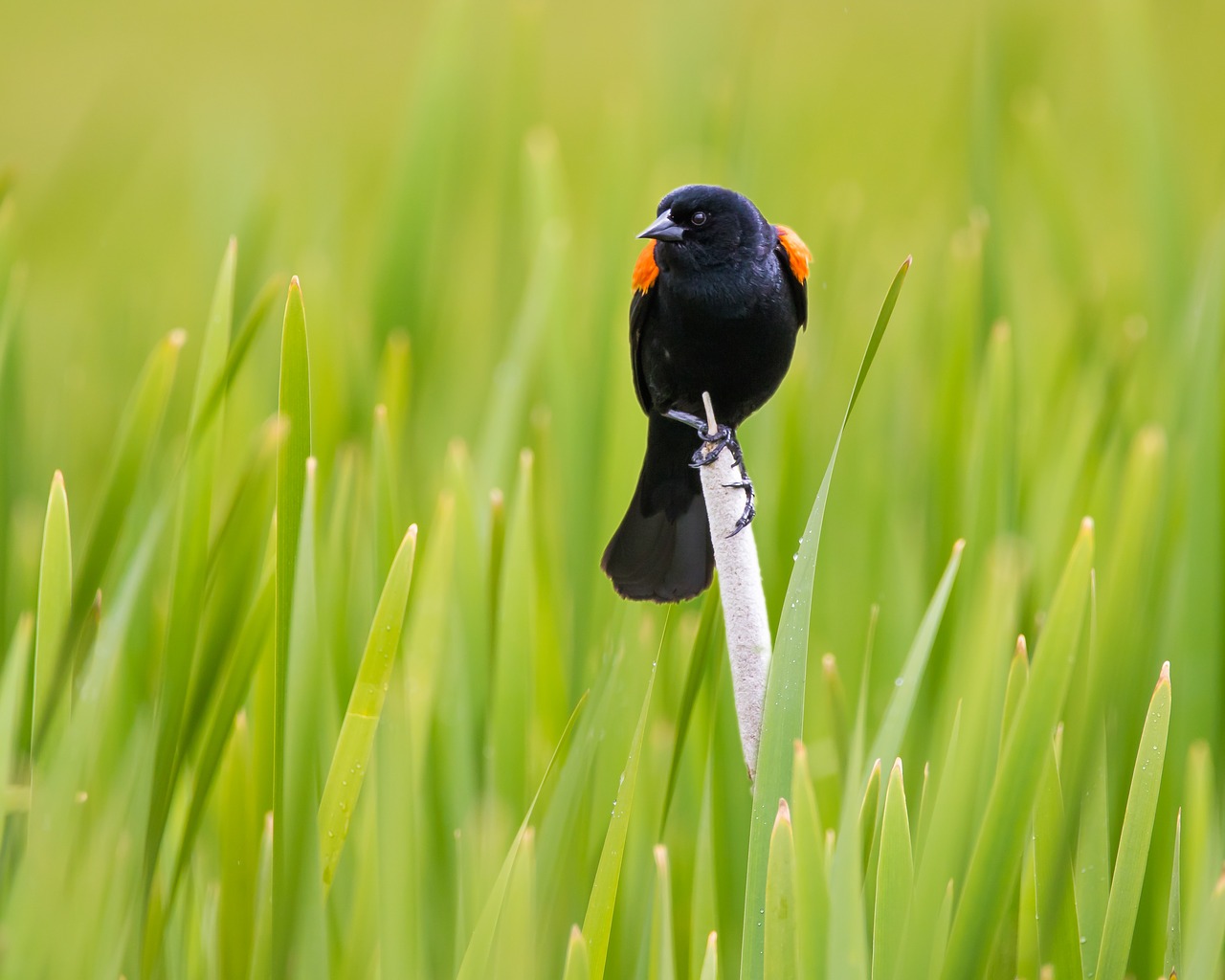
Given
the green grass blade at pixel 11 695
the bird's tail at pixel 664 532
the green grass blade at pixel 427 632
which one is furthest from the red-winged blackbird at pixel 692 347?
the green grass blade at pixel 11 695

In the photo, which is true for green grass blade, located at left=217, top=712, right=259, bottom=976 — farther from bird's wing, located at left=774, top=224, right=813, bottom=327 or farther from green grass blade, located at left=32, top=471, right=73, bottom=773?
bird's wing, located at left=774, top=224, right=813, bottom=327

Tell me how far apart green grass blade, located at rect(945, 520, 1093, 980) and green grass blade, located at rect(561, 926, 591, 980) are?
178 mm

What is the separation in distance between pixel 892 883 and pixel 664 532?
0.24 meters

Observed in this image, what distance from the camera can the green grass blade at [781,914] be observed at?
1.71ft

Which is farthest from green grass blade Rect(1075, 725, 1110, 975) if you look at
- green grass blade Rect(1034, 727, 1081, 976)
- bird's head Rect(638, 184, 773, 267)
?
bird's head Rect(638, 184, 773, 267)

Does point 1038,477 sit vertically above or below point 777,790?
above

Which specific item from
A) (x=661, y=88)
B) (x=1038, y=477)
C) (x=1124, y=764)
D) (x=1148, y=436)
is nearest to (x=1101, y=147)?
(x=661, y=88)

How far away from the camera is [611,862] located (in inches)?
23.1

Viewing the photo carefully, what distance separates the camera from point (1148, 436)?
0.92m

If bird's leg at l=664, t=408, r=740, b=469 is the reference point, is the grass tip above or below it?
below

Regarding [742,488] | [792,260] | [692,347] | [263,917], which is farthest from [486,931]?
[792,260]

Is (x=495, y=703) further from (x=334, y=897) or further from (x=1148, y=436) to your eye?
(x=1148, y=436)

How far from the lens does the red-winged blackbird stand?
2.30 feet

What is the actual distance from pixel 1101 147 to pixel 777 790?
7.67 ft
